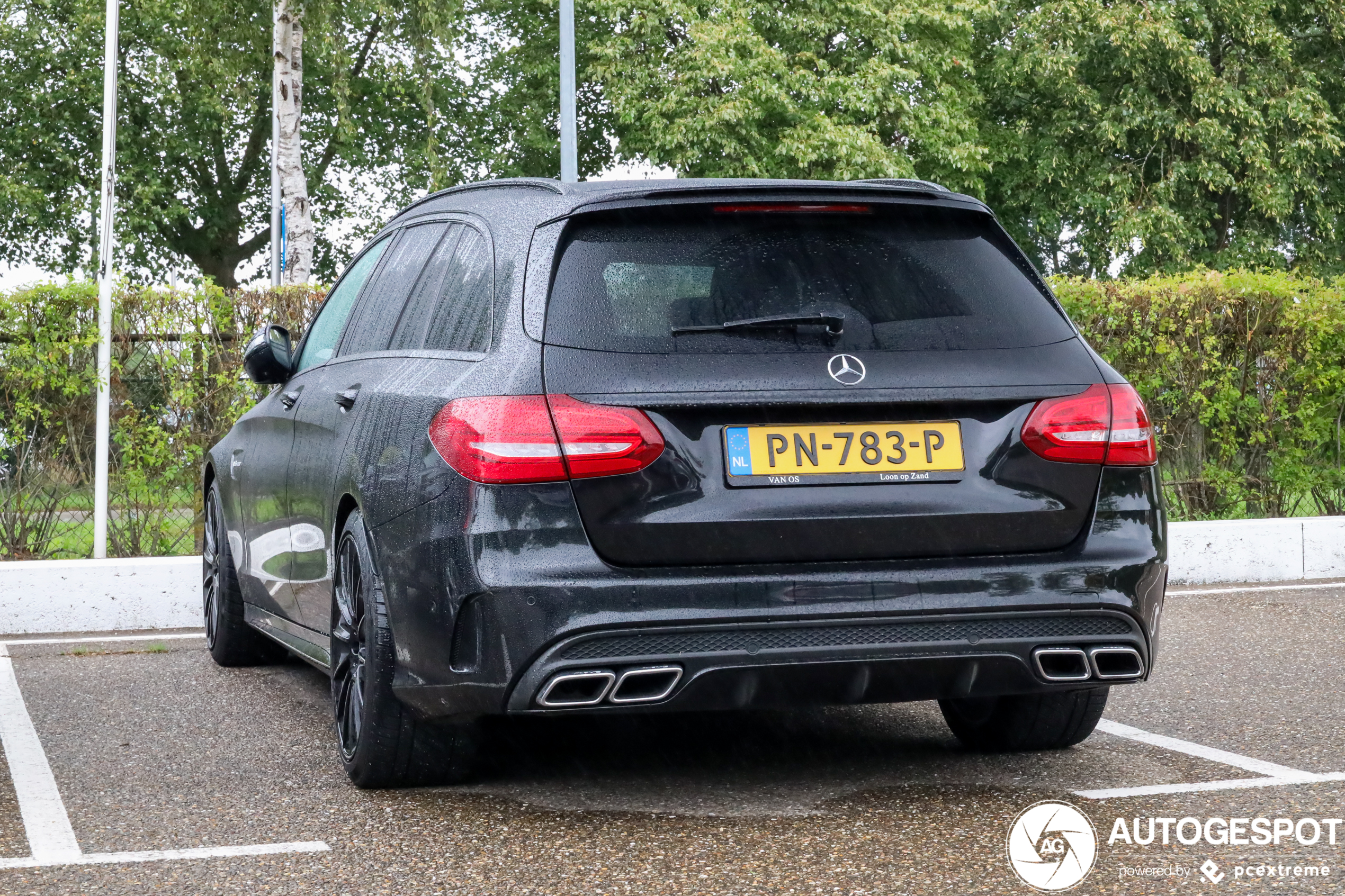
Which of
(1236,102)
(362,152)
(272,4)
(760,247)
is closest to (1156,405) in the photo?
(760,247)

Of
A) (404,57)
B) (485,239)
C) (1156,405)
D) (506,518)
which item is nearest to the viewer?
(506,518)

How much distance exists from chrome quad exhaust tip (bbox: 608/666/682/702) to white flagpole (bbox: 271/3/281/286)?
891 cm

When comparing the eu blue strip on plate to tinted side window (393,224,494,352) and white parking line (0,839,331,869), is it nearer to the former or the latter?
tinted side window (393,224,494,352)

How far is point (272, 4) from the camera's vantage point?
80.9ft

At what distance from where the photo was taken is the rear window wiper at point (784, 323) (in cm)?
423

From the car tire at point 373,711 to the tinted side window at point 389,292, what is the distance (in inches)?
29.4

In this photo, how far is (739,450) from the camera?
4105 millimetres

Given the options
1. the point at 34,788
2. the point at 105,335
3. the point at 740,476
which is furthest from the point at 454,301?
the point at 105,335

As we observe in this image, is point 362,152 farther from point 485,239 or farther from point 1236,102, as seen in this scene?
point 485,239

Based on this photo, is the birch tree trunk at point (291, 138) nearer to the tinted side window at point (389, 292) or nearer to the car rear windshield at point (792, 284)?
the tinted side window at point (389, 292)

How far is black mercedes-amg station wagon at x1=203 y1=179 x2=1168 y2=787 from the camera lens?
4.05m

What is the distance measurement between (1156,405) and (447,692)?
776 centimetres

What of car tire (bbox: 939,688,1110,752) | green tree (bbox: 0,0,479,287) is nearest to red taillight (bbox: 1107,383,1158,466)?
car tire (bbox: 939,688,1110,752)

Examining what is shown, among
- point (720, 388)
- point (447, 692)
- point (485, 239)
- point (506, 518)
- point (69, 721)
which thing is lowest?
point (69, 721)
